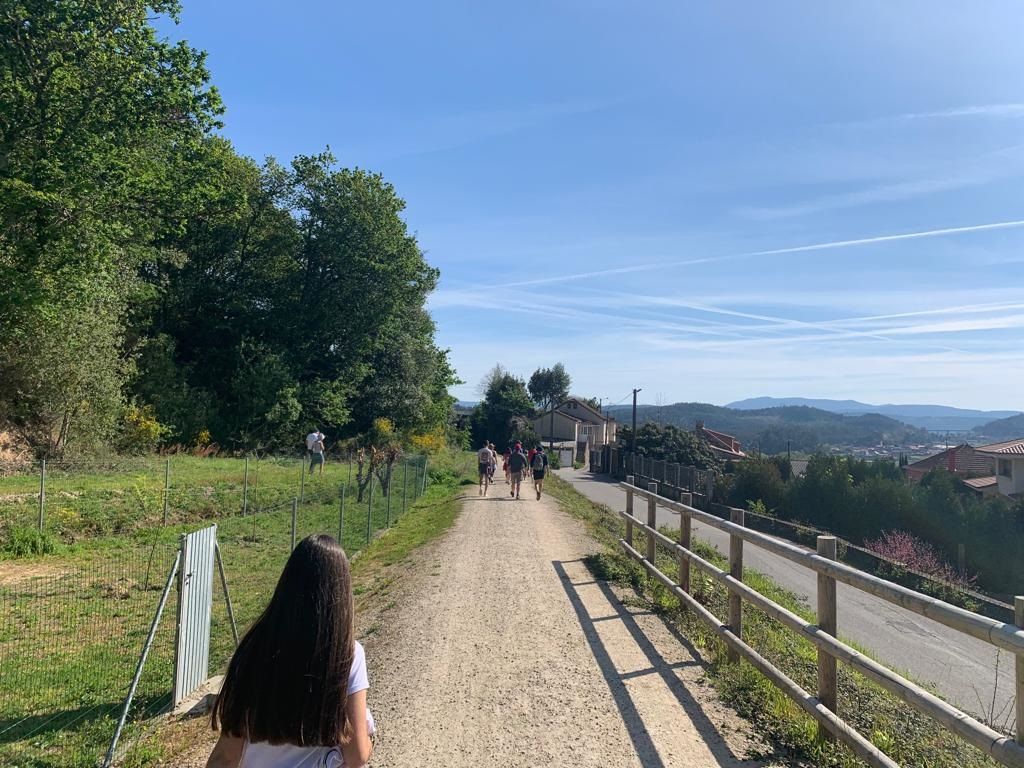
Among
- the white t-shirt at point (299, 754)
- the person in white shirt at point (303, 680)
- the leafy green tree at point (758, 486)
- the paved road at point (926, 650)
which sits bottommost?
the paved road at point (926, 650)

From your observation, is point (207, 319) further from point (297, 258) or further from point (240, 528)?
point (240, 528)

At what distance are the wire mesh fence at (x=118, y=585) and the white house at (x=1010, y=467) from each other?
41078 millimetres

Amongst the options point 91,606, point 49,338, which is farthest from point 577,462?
point 91,606

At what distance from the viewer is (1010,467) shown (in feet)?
150

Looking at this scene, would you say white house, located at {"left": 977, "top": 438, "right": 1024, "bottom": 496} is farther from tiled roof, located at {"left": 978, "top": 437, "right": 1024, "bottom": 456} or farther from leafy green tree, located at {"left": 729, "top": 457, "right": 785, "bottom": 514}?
leafy green tree, located at {"left": 729, "top": 457, "right": 785, "bottom": 514}

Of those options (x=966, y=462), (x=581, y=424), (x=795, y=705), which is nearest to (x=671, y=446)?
(x=966, y=462)

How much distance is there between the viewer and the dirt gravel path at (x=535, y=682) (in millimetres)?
4434

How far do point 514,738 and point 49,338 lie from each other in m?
22.4

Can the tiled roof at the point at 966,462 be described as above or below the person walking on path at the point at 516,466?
below

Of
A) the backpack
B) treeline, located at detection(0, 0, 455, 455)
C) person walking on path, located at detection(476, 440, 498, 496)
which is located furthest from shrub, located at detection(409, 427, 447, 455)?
the backpack

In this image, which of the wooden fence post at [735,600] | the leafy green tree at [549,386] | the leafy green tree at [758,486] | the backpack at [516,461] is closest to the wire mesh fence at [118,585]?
the backpack at [516,461]

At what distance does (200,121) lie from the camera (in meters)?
19.3

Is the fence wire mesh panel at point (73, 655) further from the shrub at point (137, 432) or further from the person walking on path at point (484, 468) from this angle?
the shrub at point (137, 432)

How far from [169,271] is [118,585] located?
31.6 meters
